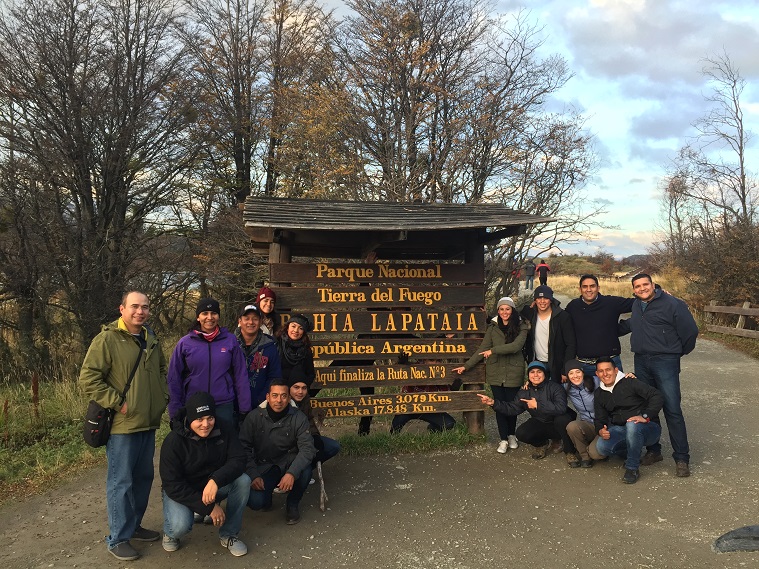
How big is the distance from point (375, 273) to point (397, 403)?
4.92 feet

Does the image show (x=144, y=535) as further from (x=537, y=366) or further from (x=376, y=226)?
(x=537, y=366)

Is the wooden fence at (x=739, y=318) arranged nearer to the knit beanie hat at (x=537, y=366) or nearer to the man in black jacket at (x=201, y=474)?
the knit beanie hat at (x=537, y=366)

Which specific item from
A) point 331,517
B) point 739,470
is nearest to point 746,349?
point 739,470

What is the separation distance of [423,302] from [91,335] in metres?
7.37

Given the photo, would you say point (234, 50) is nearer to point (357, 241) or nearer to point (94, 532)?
point (357, 241)

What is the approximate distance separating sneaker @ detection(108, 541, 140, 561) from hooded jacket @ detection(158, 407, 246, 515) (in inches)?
20.2

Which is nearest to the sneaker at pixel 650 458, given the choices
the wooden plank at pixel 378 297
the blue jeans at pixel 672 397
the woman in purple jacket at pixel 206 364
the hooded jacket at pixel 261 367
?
the blue jeans at pixel 672 397

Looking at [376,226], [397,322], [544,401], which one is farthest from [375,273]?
[544,401]

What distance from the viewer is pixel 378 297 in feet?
19.8

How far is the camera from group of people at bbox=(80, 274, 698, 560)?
A: 3783 mm

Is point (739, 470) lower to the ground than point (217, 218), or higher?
lower

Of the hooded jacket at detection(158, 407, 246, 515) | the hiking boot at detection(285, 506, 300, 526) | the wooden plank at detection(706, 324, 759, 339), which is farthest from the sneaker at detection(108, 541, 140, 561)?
the wooden plank at detection(706, 324, 759, 339)

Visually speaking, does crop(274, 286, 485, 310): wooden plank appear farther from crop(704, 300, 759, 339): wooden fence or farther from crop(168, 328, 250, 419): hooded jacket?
crop(704, 300, 759, 339): wooden fence

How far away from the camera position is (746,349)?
512 inches
